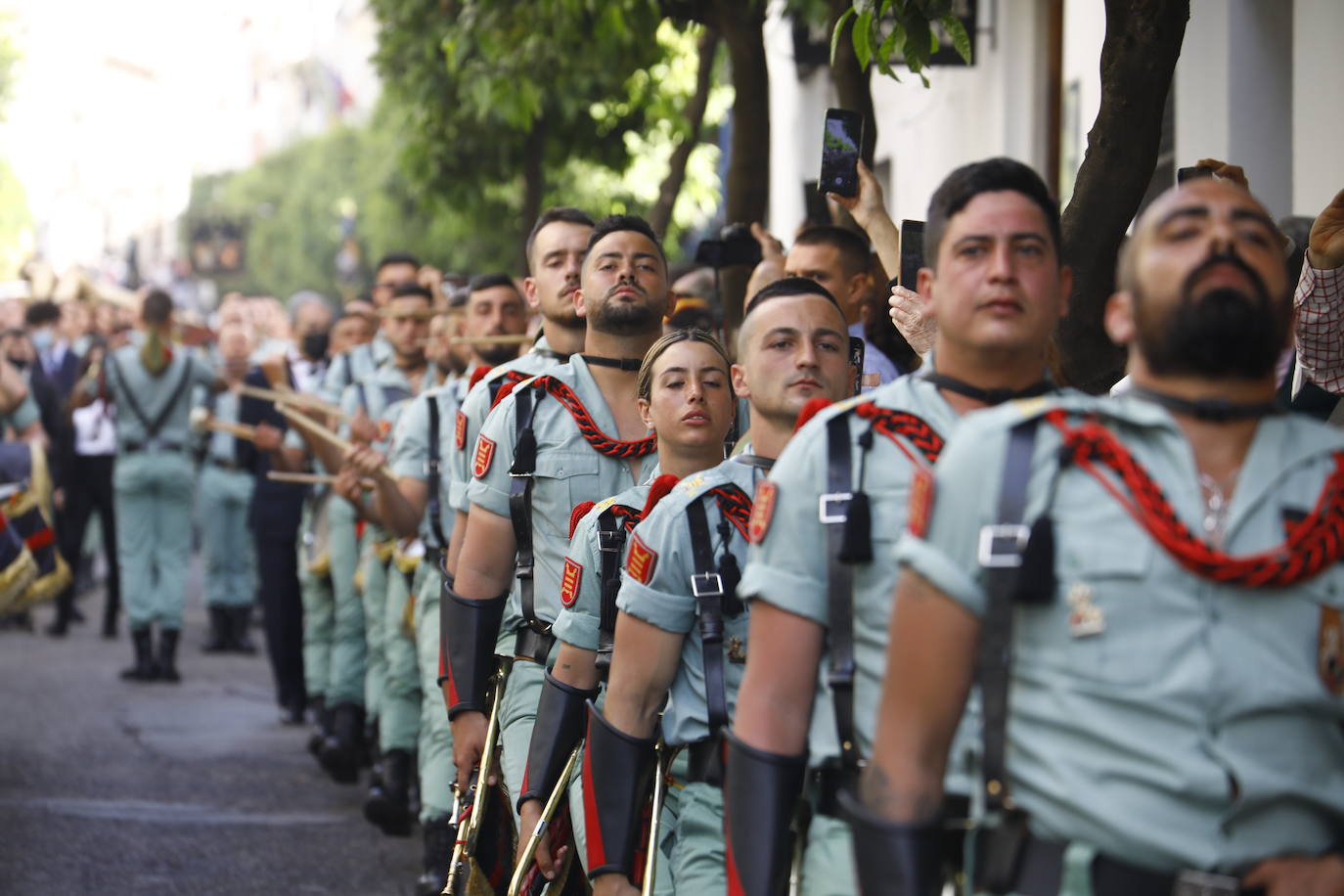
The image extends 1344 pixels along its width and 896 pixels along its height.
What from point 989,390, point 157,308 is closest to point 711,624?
point 989,390

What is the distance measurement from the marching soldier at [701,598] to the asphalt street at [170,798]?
3.53m

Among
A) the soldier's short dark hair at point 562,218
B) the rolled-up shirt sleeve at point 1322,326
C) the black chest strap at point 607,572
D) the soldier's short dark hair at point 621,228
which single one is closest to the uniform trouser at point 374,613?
the soldier's short dark hair at point 562,218

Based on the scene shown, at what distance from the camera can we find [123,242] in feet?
349

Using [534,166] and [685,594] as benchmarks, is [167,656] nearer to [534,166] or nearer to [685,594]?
[534,166]

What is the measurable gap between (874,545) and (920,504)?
504mm

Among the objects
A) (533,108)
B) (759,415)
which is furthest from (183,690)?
(759,415)

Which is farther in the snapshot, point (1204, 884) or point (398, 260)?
point (398, 260)

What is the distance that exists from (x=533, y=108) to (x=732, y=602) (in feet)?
17.4

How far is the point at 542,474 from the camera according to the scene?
602 centimetres

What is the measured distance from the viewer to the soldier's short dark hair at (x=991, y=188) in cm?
347

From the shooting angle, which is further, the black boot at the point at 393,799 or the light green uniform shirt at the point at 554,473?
the black boot at the point at 393,799

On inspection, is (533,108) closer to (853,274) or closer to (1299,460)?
(853,274)

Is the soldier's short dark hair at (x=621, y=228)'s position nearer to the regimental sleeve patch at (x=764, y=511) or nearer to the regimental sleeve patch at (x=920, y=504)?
the regimental sleeve patch at (x=764, y=511)

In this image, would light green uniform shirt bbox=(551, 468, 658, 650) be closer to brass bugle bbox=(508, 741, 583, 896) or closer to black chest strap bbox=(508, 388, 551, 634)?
brass bugle bbox=(508, 741, 583, 896)
